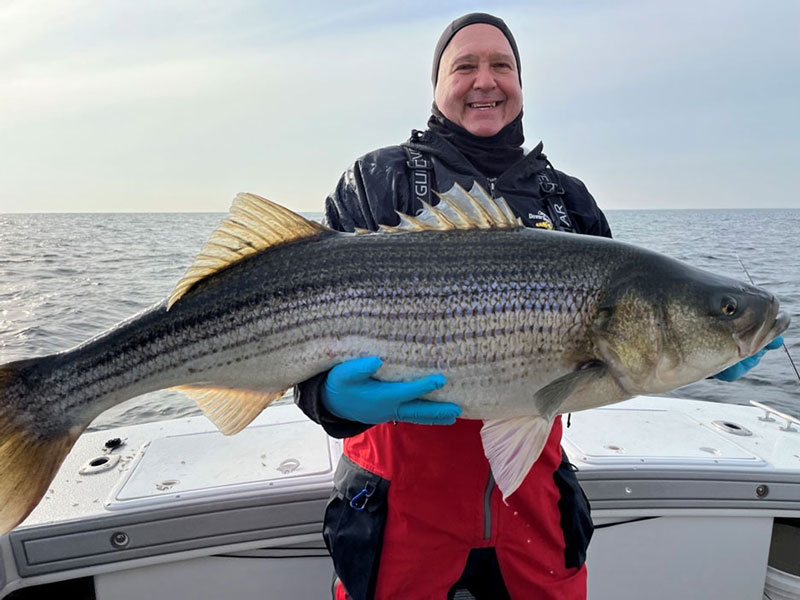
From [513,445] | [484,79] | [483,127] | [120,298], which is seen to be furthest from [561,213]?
[120,298]

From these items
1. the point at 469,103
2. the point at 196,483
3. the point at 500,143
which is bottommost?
the point at 196,483

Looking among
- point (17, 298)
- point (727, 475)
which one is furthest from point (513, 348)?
point (17, 298)

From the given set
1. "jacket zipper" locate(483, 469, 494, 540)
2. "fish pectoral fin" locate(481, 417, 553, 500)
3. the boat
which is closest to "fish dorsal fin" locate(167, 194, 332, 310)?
"fish pectoral fin" locate(481, 417, 553, 500)

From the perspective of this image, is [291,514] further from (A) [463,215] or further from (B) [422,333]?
(A) [463,215]

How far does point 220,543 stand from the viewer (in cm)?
329

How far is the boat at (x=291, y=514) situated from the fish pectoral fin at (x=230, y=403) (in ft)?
3.18

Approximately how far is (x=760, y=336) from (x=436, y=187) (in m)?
1.66

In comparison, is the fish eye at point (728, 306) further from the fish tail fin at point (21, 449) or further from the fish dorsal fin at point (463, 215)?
the fish tail fin at point (21, 449)

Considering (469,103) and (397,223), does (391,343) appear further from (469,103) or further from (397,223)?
(469,103)

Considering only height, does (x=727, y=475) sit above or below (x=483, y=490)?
below

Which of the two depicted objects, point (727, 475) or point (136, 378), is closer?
point (136, 378)

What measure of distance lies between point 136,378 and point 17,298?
635 inches

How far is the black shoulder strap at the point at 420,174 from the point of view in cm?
302

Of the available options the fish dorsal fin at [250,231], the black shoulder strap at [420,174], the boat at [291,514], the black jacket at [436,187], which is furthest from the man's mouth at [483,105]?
the boat at [291,514]
